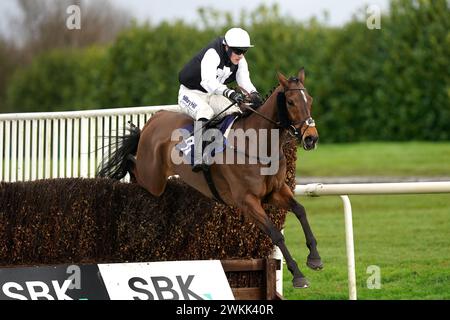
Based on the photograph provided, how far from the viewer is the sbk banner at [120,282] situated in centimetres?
676

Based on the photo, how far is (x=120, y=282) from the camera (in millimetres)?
6812

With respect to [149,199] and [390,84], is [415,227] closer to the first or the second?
[149,199]

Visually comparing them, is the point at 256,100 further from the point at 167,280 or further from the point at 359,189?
the point at 167,280

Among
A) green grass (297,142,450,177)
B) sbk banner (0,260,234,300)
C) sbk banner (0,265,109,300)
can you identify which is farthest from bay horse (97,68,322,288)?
green grass (297,142,450,177)

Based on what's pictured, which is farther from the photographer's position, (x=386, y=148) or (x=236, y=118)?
(x=386, y=148)

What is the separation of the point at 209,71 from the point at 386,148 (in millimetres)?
15091

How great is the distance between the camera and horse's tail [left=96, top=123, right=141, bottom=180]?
841cm

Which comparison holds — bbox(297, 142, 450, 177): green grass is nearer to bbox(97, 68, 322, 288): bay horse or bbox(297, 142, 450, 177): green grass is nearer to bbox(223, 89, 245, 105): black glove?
bbox(97, 68, 322, 288): bay horse

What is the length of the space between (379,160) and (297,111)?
14380 millimetres

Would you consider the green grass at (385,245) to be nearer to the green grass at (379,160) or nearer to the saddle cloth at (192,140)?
the green grass at (379,160)

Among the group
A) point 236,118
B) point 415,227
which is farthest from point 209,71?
point 415,227

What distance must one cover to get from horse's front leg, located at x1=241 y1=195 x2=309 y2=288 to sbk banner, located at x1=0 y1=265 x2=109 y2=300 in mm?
1189
